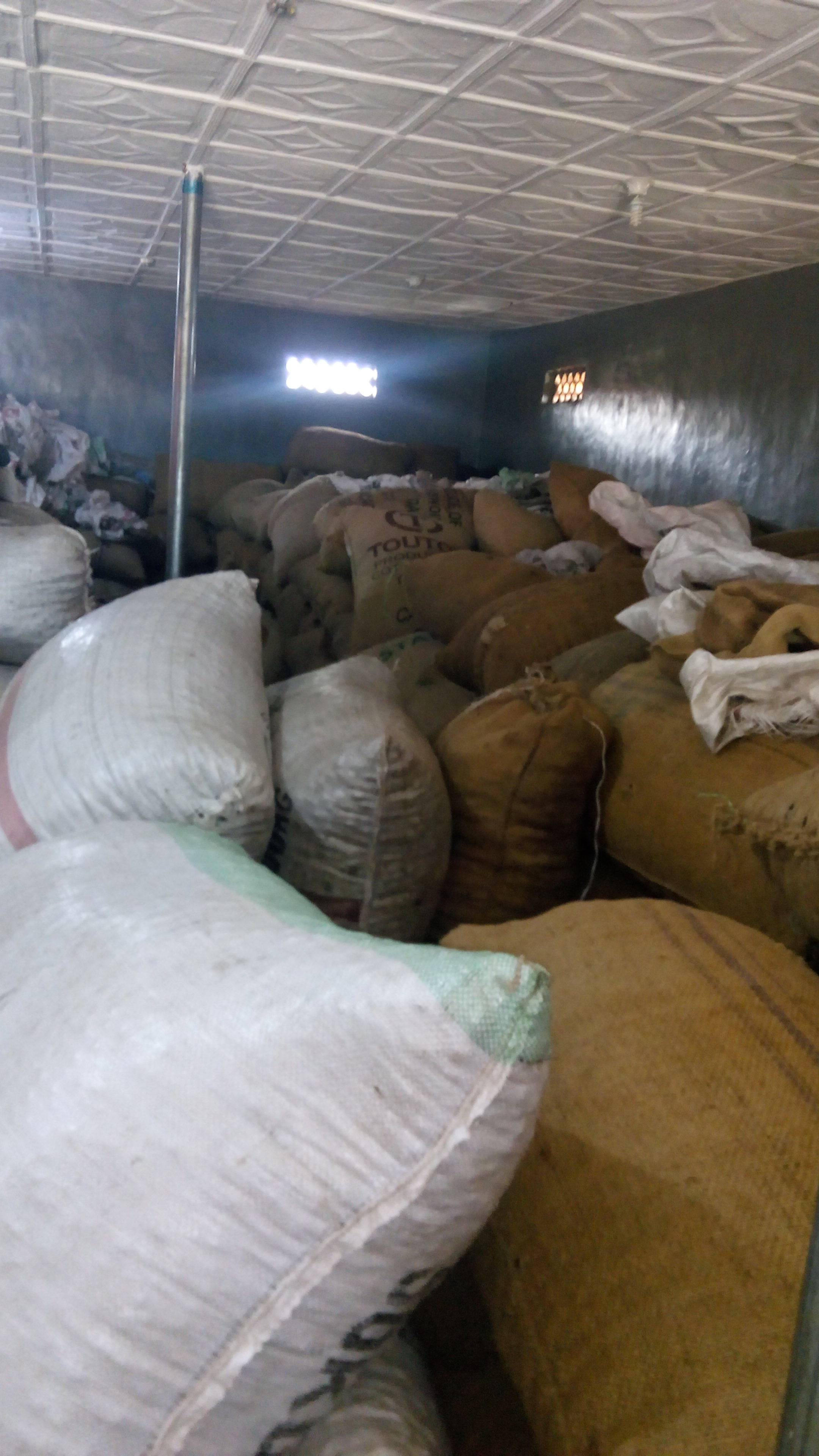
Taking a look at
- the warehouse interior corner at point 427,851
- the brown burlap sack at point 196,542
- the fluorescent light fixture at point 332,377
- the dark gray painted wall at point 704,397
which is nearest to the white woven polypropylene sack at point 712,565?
the warehouse interior corner at point 427,851

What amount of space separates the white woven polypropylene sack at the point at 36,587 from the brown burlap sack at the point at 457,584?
3.14ft

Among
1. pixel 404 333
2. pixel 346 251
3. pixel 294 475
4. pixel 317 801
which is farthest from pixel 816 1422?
pixel 404 333

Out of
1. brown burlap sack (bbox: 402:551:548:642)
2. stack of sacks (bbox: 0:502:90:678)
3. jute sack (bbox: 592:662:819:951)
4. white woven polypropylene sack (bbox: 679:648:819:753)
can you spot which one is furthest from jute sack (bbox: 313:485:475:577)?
white woven polypropylene sack (bbox: 679:648:819:753)

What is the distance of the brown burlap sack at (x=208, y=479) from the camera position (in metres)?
5.19

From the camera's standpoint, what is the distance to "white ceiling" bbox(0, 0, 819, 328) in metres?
2.05

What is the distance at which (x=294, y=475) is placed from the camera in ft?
17.3

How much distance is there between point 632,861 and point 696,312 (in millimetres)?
3715

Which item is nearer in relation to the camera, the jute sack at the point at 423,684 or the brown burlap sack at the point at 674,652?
the brown burlap sack at the point at 674,652

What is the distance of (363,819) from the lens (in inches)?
50.8

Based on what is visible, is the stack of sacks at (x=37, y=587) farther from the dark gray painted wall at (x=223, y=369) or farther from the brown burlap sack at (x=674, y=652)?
the dark gray painted wall at (x=223, y=369)

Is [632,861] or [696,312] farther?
[696,312]

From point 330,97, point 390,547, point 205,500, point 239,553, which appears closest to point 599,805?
point 390,547

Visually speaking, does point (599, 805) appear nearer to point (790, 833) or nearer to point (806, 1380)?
point (790, 833)

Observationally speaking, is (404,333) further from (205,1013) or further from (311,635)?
(205,1013)
